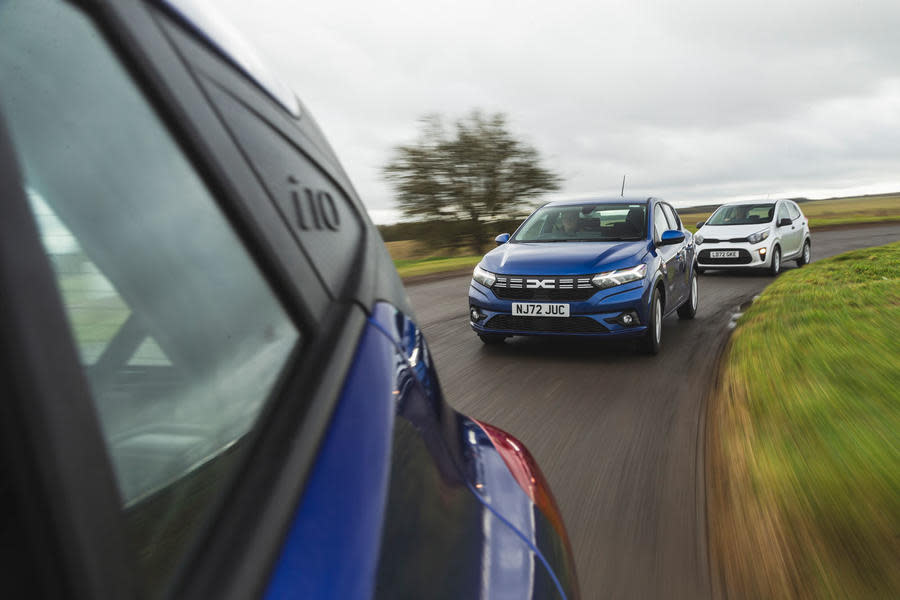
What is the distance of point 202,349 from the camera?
0.91 meters

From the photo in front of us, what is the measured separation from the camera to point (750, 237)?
14602 millimetres

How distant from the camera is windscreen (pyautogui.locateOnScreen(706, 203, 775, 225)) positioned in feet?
51.1

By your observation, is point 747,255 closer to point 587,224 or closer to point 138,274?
point 587,224

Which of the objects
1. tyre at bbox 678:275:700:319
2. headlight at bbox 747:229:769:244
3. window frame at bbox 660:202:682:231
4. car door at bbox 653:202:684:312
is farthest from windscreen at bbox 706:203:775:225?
car door at bbox 653:202:684:312

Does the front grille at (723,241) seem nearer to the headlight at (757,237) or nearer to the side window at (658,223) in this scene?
the headlight at (757,237)

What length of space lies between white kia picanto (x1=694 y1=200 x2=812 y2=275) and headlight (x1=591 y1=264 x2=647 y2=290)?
30.4 feet

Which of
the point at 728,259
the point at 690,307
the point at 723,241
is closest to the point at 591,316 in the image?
the point at 690,307

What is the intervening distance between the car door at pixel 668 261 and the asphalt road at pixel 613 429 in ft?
1.68

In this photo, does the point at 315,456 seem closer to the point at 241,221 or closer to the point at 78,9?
the point at 241,221

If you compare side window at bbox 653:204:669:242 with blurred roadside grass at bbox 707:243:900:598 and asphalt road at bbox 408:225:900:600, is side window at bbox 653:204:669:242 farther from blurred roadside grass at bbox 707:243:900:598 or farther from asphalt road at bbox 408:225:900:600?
blurred roadside grass at bbox 707:243:900:598

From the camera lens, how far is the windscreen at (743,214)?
1559cm

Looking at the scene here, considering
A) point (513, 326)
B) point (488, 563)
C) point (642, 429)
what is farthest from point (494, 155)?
point (488, 563)

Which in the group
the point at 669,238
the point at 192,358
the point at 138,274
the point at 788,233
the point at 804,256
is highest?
the point at 138,274

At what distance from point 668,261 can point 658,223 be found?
1.92ft
